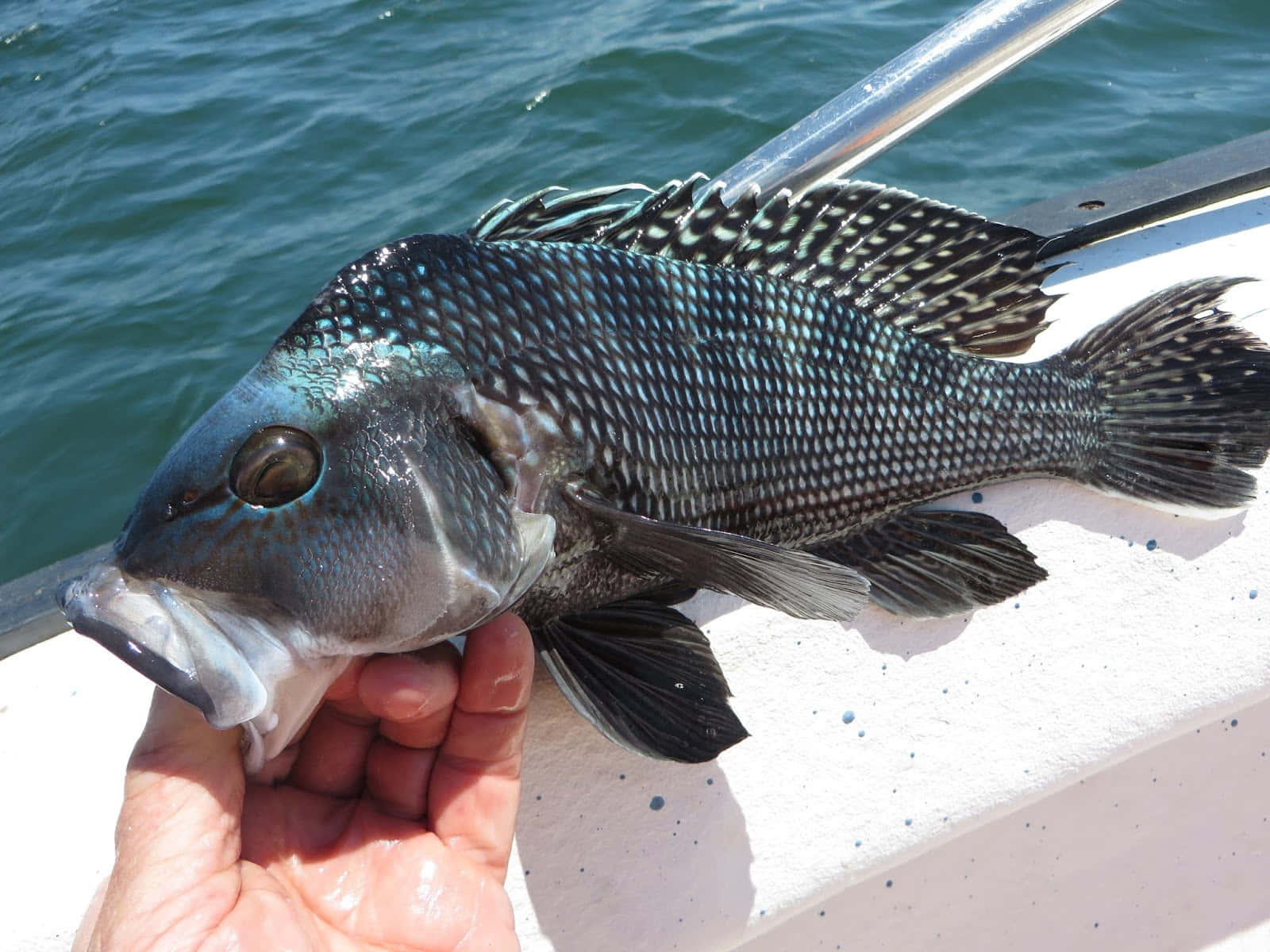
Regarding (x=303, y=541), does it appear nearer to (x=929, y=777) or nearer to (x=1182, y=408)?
(x=929, y=777)

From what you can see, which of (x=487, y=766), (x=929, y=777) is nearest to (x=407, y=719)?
(x=487, y=766)

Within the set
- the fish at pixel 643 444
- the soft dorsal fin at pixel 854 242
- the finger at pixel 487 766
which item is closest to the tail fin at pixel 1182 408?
the fish at pixel 643 444

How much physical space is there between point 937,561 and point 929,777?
15.0 inches

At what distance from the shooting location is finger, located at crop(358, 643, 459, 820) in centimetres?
134

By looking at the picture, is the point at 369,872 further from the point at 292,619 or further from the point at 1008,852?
the point at 1008,852

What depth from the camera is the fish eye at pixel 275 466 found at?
1.18 meters

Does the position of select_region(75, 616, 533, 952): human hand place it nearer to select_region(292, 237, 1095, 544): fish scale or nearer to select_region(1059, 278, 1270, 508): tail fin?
select_region(292, 237, 1095, 544): fish scale

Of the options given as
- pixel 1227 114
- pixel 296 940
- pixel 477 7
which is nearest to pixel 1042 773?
pixel 296 940

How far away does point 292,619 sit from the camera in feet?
3.84

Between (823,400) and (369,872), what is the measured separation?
979 millimetres

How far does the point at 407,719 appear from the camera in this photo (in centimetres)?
137

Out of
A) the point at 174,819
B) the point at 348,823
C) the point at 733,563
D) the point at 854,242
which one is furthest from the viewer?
the point at 854,242

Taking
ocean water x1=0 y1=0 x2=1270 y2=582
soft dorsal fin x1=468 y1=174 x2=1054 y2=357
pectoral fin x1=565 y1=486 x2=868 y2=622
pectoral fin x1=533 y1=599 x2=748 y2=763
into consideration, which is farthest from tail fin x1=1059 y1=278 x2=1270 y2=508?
ocean water x1=0 y1=0 x2=1270 y2=582

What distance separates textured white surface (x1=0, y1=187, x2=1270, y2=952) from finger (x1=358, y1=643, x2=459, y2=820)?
20 cm
